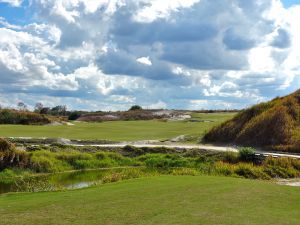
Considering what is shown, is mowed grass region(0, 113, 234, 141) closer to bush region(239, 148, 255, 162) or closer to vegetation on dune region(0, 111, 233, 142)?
vegetation on dune region(0, 111, 233, 142)

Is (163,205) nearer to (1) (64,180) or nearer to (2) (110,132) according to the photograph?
(1) (64,180)

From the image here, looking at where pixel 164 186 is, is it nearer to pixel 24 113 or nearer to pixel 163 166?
pixel 163 166

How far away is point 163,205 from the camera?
48.7ft

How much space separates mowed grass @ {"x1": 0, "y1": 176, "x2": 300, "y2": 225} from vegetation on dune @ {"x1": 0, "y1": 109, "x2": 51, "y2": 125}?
186 feet

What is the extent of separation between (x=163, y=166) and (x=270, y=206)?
22633 millimetres

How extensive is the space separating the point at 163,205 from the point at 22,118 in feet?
216

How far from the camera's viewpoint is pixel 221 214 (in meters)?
13.3

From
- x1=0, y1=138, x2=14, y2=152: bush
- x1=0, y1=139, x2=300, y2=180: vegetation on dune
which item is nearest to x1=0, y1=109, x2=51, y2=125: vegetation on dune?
x1=0, y1=139, x2=300, y2=180: vegetation on dune

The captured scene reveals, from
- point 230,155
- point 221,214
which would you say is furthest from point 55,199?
point 230,155

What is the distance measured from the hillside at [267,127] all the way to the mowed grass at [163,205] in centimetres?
2281

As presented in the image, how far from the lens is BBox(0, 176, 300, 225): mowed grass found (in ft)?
42.6

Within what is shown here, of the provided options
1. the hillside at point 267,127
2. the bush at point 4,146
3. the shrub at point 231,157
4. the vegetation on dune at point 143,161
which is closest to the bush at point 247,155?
the vegetation on dune at point 143,161

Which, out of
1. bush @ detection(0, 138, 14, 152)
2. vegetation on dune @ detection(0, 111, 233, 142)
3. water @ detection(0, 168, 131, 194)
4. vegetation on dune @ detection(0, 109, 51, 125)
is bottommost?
water @ detection(0, 168, 131, 194)

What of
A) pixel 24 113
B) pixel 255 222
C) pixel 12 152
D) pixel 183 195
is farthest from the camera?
pixel 24 113
